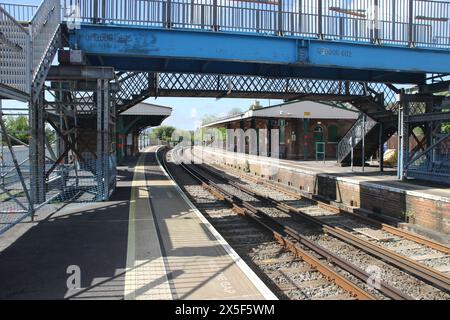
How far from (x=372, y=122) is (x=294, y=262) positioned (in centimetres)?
1485

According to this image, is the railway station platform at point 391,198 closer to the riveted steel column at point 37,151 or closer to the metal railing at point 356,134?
the metal railing at point 356,134

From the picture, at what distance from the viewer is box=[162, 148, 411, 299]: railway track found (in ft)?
21.9

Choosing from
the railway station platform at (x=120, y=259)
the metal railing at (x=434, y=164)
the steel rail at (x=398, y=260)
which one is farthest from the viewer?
the metal railing at (x=434, y=164)

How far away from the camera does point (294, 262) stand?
8.38 meters

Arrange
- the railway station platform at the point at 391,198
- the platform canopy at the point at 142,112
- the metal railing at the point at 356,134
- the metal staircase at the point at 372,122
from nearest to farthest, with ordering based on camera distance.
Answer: the railway station platform at the point at 391,198 → the metal staircase at the point at 372,122 → the metal railing at the point at 356,134 → the platform canopy at the point at 142,112

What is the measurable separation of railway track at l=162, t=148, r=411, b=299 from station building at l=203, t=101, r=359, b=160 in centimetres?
1954

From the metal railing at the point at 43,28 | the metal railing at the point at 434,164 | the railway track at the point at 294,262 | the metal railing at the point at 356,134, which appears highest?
the metal railing at the point at 43,28

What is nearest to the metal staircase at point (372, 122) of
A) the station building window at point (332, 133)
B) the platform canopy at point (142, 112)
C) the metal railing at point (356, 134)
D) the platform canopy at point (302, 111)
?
the metal railing at point (356, 134)

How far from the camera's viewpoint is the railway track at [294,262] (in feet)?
21.9

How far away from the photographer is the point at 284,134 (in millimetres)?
33531

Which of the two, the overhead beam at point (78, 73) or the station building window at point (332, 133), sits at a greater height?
the overhead beam at point (78, 73)

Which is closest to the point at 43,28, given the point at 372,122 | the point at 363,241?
the point at 363,241

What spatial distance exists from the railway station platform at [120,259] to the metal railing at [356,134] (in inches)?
528
